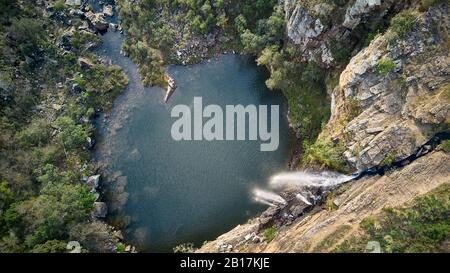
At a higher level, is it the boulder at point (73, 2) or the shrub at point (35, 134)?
the boulder at point (73, 2)

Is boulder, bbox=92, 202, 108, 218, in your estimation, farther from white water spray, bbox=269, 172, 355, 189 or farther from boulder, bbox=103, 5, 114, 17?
boulder, bbox=103, 5, 114, 17

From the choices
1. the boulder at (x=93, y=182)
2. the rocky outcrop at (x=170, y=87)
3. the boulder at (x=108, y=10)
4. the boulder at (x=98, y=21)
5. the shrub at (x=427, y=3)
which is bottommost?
the boulder at (x=93, y=182)

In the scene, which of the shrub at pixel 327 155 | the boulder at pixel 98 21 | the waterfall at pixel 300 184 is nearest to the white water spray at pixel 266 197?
the waterfall at pixel 300 184

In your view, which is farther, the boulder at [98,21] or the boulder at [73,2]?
the boulder at [73,2]

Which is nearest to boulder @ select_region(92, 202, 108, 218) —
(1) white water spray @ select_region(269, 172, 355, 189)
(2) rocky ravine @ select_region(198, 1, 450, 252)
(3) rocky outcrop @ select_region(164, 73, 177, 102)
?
(3) rocky outcrop @ select_region(164, 73, 177, 102)

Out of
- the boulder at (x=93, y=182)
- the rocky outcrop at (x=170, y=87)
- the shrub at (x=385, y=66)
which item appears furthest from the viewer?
the rocky outcrop at (x=170, y=87)

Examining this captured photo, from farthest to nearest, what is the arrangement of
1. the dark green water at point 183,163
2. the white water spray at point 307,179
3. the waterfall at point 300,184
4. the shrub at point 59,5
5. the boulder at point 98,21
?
Result: the boulder at point 98,21 < the shrub at point 59,5 < the dark green water at point 183,163 < the waterfall at point 300,184 < the white water spray at point 307,179

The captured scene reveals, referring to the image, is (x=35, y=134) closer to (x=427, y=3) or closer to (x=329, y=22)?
(x=329, y=22)

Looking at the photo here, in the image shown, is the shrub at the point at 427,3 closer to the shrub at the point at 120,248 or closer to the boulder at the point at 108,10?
the shrub at the point at 120,248
